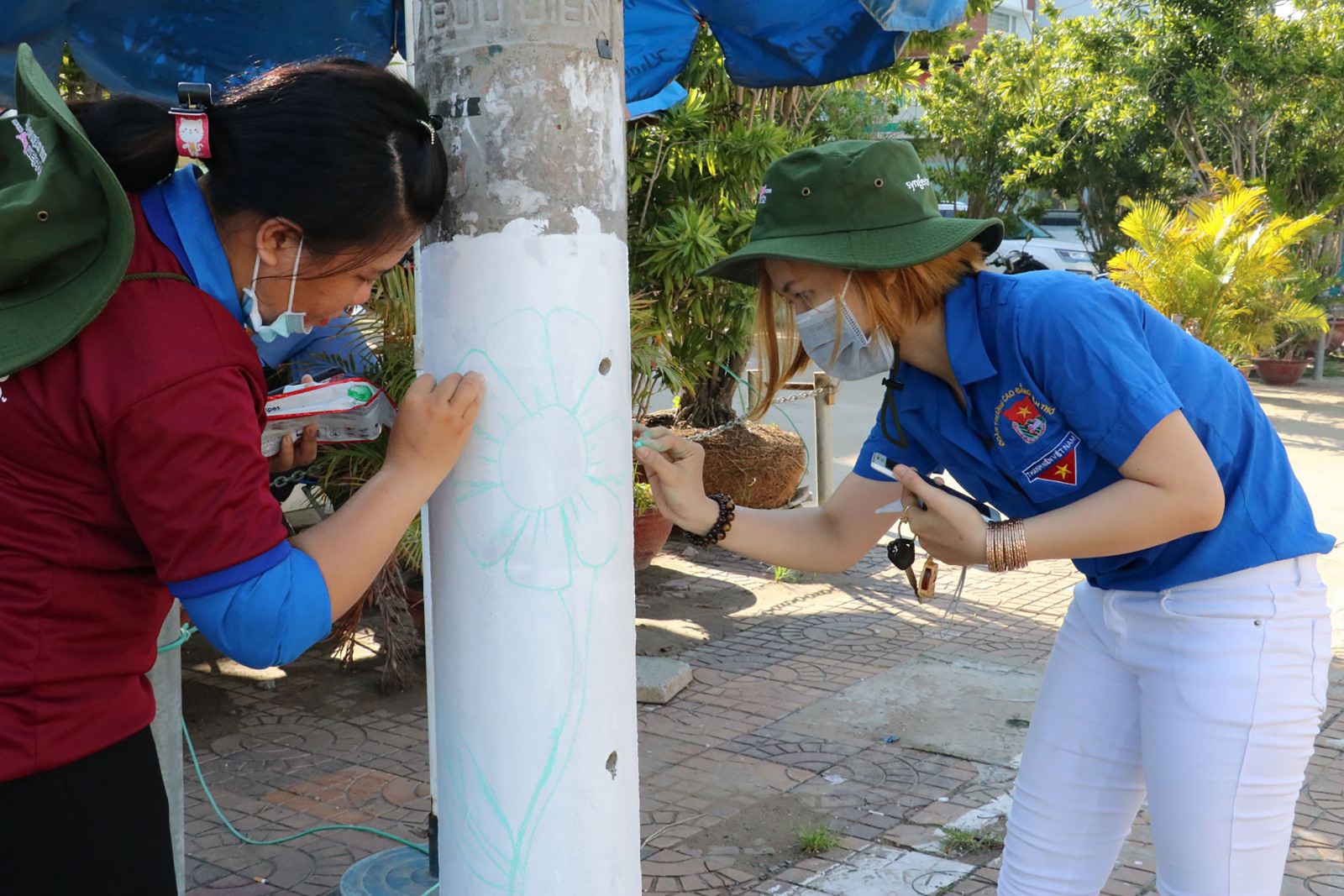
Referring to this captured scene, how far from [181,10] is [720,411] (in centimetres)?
497

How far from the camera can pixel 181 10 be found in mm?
3625

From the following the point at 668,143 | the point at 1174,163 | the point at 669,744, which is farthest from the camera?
the point at 1174,163

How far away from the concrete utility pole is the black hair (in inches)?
8.4

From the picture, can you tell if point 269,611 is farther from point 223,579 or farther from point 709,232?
point 709,232

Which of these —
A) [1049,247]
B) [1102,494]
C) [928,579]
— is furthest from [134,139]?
[1049,247]

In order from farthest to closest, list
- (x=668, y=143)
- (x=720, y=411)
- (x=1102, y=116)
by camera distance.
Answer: (x=1102, y=116), (x=720, y=411), (x=668, y=143)

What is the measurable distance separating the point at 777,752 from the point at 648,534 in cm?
231

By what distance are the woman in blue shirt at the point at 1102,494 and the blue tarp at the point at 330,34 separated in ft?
4.42

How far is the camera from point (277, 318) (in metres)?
1.63

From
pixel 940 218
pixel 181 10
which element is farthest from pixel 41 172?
pixel 181 10

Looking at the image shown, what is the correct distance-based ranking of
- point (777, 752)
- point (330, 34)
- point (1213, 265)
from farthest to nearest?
1. point (1213, 265)
2. point (777, 752)
3. point (330, 34)

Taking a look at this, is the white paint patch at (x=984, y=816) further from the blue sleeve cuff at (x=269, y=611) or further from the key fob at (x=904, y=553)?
the blue sleeve cuff at (x=269, y=611)

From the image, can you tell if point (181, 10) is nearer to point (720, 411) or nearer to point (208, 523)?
point (208, 523)

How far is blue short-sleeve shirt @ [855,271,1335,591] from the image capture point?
2010 millimetres
